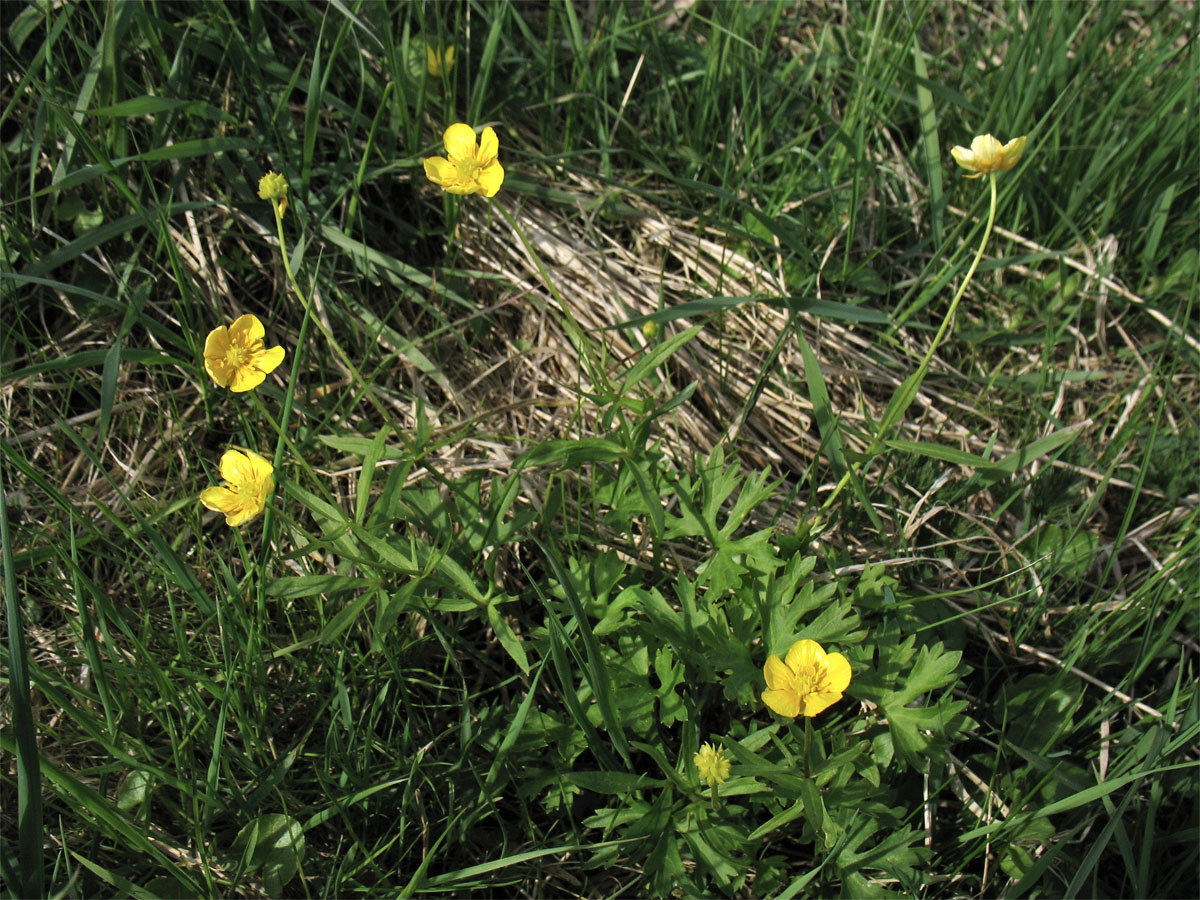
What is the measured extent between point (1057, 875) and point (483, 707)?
1140 millimetres

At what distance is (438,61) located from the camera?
2375 mm

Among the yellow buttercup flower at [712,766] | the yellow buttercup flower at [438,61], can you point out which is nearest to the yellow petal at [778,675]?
the yellow buttercup flower at [712,766]

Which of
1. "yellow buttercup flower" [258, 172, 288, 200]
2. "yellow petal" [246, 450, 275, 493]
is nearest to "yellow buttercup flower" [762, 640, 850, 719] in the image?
"yellow petal" [246, 450, 275, 493]

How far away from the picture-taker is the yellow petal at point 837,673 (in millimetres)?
1484

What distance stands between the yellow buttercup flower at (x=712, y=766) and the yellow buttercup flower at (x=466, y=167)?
3.43 feet

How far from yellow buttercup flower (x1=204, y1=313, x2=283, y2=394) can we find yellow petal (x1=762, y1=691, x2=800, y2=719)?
40.6 inches

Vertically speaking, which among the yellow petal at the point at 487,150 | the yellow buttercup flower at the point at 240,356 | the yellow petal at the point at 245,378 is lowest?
the yellow petal at the point at 245,378

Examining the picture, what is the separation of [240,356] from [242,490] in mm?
283

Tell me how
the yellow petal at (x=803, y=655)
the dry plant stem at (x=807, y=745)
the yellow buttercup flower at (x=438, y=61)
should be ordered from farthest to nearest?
1. the yellow buttercup flower at (x=438, y=61)
2. the yellow petal at (x=803, y=655)
3. the dry plant stem at (x=807, y=745)

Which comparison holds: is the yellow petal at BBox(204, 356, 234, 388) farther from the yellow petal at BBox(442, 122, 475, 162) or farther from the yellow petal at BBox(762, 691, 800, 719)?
the yellow petal at BBox(762, 691, 800, 719)

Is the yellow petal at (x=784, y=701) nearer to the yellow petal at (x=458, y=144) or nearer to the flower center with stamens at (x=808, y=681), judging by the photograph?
the flower center with stamens at (x=808, y=681)

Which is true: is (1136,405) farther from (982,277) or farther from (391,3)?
(391,3)

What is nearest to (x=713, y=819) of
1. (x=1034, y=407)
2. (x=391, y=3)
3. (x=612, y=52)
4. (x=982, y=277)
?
(x=1034, y=407)

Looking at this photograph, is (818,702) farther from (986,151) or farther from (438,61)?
(438,61)
